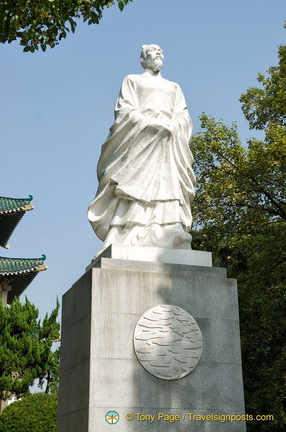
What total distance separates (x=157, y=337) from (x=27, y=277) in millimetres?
23836

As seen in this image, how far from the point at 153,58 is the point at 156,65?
0.10 m

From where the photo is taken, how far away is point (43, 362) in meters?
22.0

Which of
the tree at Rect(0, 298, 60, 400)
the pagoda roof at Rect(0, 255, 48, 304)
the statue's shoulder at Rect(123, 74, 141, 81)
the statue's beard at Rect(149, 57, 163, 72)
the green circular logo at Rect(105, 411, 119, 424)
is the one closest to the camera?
the green circular logo at Rect(105, 411, 119, 424)

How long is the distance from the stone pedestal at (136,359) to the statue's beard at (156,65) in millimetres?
2563

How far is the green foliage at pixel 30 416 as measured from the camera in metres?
17.4

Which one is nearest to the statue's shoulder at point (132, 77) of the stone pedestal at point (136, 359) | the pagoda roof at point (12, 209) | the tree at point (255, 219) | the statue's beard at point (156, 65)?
the statue's beard at point (156, 65)

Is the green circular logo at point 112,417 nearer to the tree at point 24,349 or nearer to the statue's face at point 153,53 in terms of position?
the statue's face at point 153,53

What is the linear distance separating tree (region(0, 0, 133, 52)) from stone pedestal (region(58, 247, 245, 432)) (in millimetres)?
3445

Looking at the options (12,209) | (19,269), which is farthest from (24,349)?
(12,209)

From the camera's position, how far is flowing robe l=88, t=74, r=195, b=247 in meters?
6.64

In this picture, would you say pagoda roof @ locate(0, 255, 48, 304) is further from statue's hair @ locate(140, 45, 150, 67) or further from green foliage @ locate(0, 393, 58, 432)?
statue's hair @ locate(140, 45, 150, 67)

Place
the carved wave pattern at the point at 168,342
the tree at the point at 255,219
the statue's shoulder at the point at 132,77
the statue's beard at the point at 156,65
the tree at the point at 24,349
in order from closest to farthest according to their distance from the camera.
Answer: the carved wave pattern at the point at 168,342 < the statue's shoulder at the point at 132,77 < the statue's beard at the point at 156,65 < the tree at the point at 255,219 < the tree at the point at 24,349

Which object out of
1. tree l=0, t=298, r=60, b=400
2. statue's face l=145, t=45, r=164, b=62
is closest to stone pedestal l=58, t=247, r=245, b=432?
statue's face l=145, t=45, r=164, b=62

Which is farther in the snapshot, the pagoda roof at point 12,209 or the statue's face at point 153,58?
→ the pagoda roof at point 12,209
